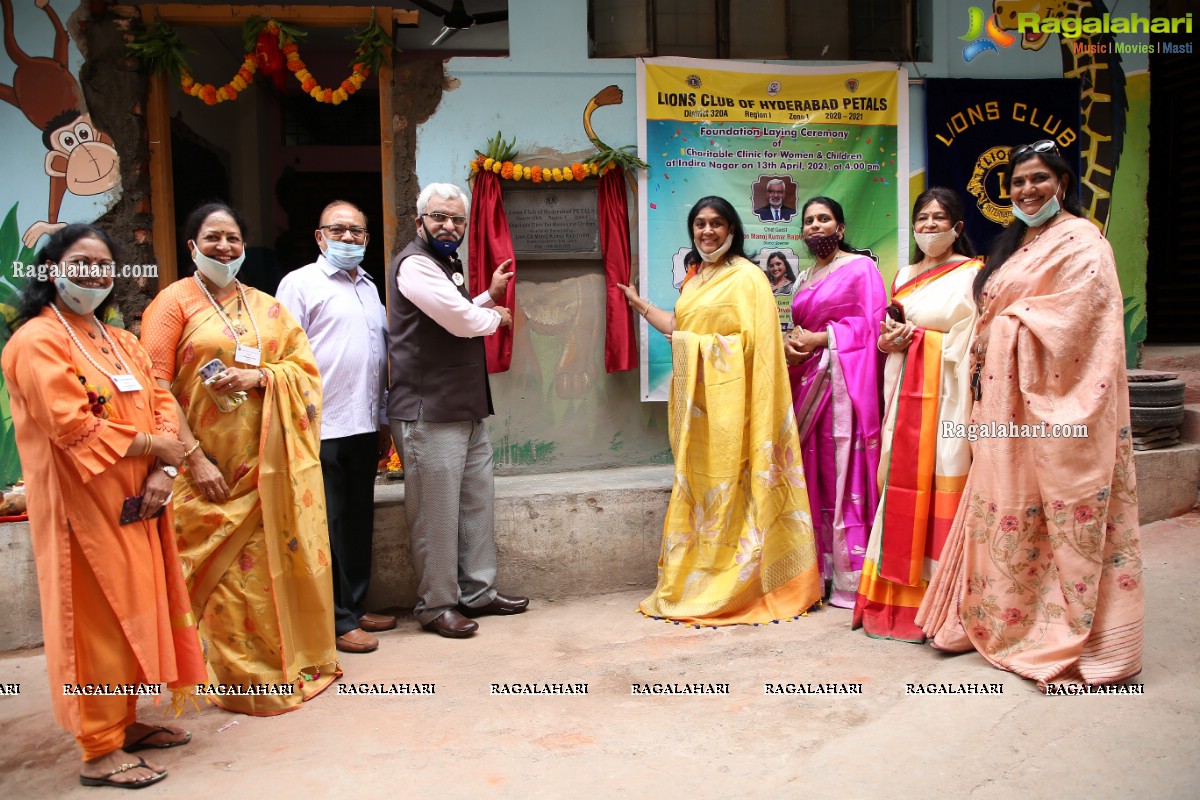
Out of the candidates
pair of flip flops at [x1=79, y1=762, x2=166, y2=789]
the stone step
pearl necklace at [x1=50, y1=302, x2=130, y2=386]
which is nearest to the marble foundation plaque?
pearl necklace at [x1=50, y1=302, x2=130, y2=386]

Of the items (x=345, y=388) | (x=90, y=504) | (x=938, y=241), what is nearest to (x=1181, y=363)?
(x=938, y=241)

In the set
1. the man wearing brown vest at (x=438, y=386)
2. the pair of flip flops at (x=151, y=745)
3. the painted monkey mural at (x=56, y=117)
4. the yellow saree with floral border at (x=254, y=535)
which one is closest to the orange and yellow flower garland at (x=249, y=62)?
the painted monkey mural at (x=56, y=117)

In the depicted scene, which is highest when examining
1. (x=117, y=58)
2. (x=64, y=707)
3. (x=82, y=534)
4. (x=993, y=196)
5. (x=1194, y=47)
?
(x=1194, y=47)

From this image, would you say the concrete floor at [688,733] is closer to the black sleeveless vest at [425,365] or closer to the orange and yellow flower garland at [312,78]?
the black sleeveless vest at [425,365]

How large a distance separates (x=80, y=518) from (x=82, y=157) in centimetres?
284

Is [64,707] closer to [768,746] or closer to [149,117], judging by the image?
[768,746]

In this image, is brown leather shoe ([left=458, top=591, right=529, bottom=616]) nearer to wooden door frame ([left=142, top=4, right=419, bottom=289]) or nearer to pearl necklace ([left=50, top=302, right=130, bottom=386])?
pearl necklace ([left=50, top=302, right=130, bottom=386])

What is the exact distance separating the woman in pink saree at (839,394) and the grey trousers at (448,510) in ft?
4.91

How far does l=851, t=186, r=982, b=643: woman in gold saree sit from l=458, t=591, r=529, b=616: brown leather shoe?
150 centimetres

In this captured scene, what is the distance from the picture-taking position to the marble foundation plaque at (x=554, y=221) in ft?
15.8

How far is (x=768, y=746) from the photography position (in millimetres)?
2602

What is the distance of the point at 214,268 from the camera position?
3016 mm

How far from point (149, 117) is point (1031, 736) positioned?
15.9 ft

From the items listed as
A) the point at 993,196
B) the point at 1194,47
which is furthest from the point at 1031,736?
the point at 1194,47
